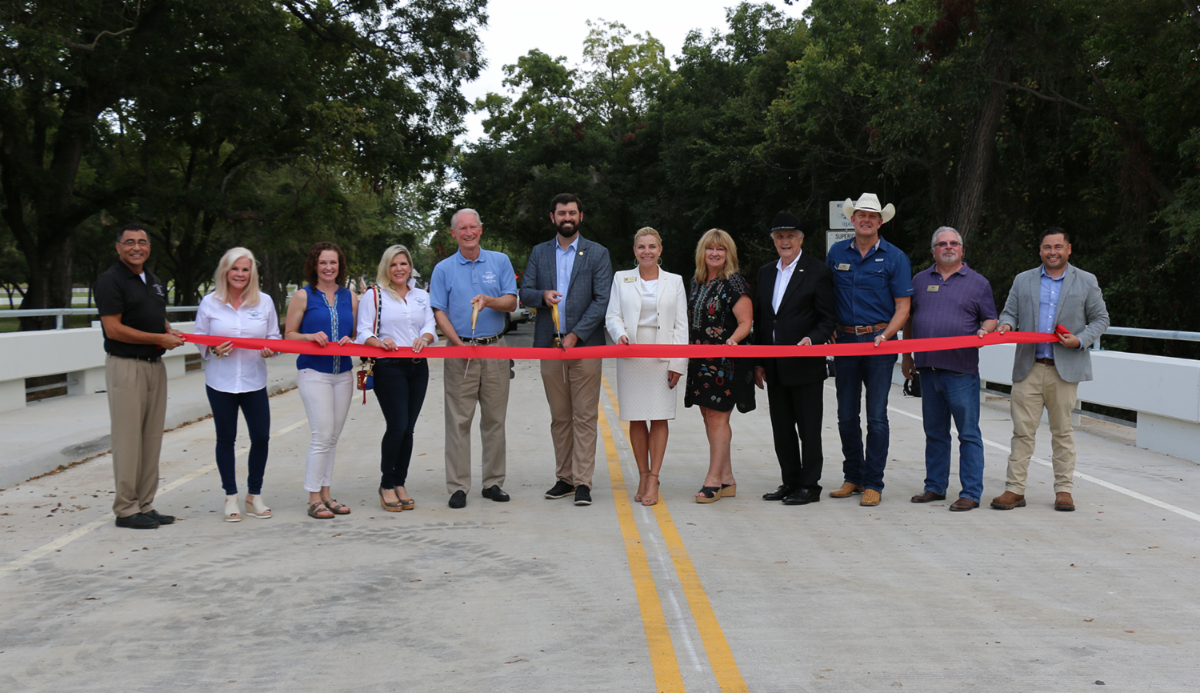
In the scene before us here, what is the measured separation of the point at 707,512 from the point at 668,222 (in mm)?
33532

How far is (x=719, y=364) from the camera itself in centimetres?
780

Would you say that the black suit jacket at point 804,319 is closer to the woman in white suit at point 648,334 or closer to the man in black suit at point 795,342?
the man in black suit at point 795,342

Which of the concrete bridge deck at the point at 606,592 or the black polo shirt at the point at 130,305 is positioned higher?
the black polo shirt at the point at 130,305

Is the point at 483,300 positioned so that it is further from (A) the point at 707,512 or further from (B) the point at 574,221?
(A) the point at 707,512

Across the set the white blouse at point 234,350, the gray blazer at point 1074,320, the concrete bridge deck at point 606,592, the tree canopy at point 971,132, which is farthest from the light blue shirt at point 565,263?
the tree canopy at point 971,132

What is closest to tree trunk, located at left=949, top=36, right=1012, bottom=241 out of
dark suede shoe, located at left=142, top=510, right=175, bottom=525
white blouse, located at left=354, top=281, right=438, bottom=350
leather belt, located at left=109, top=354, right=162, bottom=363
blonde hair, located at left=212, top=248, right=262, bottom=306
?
white blouse, located at left=354, top=281, right=438, bottom=350

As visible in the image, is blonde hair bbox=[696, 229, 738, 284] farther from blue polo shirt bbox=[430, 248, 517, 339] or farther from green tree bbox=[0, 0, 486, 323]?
green tree bbox=[0, 0, 486, 323]

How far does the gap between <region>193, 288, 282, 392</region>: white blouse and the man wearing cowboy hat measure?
4.27 metres

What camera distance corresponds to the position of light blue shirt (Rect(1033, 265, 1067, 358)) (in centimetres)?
778

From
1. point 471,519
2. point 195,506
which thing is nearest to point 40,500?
point 195,506

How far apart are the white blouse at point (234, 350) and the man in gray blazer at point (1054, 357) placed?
554 cm

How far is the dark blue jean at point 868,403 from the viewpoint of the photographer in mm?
7871

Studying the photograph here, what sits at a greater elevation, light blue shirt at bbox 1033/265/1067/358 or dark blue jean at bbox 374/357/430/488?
light blue shirt at bbox 1033/265/1067/358

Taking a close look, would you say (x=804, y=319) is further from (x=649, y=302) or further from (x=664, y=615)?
(x=664, y=615)
